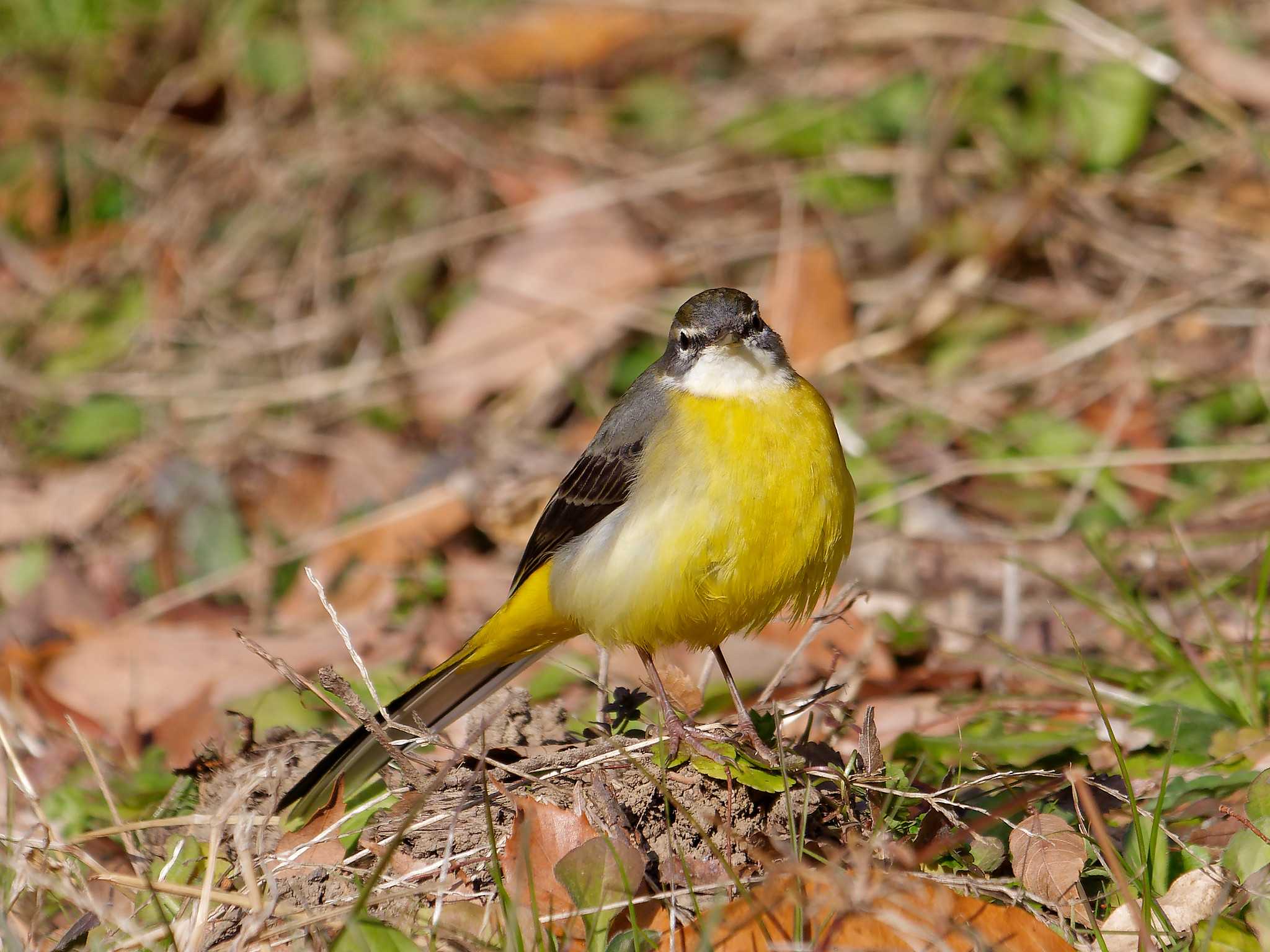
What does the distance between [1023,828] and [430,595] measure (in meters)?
3.90

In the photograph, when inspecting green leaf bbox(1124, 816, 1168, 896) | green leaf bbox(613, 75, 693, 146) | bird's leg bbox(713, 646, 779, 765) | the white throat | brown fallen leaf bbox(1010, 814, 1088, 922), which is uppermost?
green leaf bbox(613, 75, 693, 146)

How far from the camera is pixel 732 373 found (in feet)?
16.4

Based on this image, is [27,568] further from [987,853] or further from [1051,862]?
[1051,862]

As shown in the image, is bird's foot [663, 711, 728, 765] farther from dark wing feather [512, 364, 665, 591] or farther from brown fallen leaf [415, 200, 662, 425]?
brown fallen leaf [415, 200, 662, 425]

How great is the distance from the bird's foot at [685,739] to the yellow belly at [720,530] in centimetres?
50

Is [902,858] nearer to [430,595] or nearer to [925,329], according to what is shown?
[430,595]

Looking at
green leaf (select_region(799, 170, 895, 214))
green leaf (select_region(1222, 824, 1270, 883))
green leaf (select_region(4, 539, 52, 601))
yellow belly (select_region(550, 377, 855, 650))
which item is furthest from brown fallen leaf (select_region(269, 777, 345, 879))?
green leaf (select_region(799, 170, 895, 214))

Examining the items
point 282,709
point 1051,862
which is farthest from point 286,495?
point 1051,862

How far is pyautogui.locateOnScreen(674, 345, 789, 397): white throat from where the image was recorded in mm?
4961

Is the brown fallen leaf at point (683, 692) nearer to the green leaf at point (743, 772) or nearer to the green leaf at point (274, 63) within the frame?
the green leaf at point (743, 772)

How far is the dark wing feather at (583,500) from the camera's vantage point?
5.02 meters

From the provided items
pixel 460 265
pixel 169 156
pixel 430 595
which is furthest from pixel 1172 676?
pixel 169 156

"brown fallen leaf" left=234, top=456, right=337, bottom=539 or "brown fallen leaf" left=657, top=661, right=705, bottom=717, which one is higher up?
"brown fallen leaf" left=657, top=661, right=705, bottom=717

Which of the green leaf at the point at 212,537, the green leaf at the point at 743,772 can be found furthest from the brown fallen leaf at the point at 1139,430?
the green leaf at the point at 212,537
